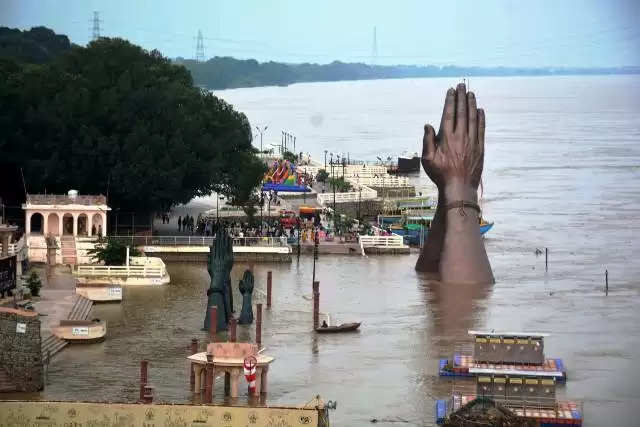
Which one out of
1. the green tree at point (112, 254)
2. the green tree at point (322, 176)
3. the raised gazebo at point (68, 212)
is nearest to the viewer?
the green tree at point (112, 254)

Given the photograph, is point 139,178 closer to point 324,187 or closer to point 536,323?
point 536,323

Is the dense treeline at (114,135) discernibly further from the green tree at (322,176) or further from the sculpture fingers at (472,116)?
the green tree at (322,176)

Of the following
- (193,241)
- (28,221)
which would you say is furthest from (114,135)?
(28,221)

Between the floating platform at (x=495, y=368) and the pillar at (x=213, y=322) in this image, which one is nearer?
the floating platform at (x=495, y=368)

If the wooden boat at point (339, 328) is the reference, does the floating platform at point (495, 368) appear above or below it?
below

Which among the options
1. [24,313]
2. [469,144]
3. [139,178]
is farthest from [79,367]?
[139,178]

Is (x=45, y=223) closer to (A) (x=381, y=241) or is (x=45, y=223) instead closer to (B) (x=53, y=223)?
(B) (x=53, y=223)

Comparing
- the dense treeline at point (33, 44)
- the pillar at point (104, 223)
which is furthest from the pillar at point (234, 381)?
the dense treeline at point (33, 44)
